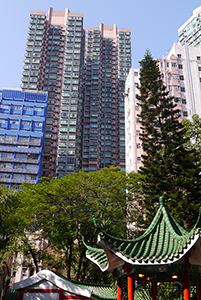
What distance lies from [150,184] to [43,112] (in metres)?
42.9

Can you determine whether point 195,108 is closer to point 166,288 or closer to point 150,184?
point 150,184

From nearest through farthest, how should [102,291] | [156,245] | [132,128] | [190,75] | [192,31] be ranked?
[156,245] < [102,291] < [132,128] < [190,75] < [192,31]

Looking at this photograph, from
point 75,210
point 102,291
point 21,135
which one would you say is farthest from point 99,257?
point 21,135

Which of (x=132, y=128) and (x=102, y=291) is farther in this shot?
(x=132, y=128)

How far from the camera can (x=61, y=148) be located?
211 feet

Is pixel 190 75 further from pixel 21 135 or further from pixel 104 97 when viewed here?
pixel 21 135

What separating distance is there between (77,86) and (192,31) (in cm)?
3543

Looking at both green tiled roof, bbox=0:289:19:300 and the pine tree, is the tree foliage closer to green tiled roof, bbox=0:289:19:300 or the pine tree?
the pine tree

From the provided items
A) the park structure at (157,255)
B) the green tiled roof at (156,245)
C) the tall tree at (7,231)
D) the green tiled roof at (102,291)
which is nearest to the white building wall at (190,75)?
the tall tree at (7,231)

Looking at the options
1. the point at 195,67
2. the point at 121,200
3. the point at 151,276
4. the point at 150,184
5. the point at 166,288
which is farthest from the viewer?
the point at 195,67

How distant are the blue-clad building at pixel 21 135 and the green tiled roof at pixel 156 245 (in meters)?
45.8

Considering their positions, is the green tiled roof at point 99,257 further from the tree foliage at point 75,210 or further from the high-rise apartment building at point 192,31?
the high-rise apartment building at point 192,31

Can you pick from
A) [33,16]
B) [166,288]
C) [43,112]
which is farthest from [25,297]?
[33,16]

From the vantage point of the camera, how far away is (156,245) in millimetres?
8922
